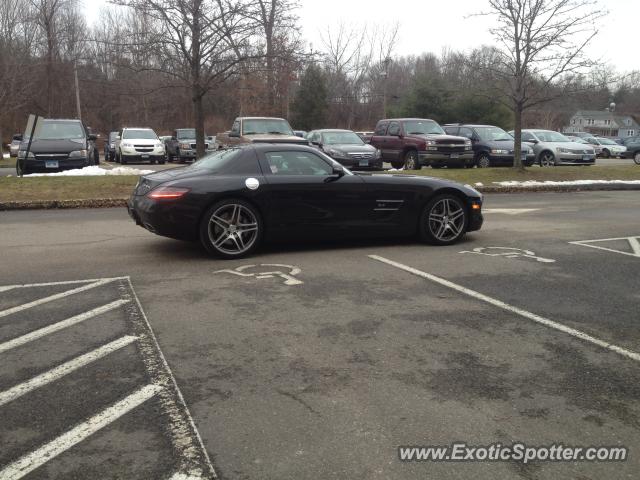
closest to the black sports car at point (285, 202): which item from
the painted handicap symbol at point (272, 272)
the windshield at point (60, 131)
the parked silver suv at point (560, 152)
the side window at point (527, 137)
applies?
the painted handicap symbol at point (272, 272)

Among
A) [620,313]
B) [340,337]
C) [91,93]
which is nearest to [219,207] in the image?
[340,337]

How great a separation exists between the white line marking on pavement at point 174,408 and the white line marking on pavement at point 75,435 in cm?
11

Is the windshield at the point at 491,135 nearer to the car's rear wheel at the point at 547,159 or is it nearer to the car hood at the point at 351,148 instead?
the car's rear wheel at the point at 547,159

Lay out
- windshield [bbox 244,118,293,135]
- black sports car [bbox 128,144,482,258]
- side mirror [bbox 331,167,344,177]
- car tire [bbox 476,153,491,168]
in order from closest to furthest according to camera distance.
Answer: black sports car [bbox 128,144,482,258], side mirror [bbox 331,167,344,177], windshield [bbox 244,118,293,135], car tire [bbox 476,153,491,168]

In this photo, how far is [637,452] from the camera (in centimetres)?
286

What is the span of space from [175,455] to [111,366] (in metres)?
1.24

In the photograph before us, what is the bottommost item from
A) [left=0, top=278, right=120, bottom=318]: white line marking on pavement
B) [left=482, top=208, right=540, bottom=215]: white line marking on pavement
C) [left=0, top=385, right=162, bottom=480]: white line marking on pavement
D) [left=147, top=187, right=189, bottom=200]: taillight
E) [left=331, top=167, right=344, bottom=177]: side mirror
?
[left=0, top=385, right=162, bottom=480]: white line marking on pavement

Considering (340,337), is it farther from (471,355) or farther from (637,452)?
(637,452)

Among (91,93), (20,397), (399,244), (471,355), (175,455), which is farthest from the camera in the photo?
(91,93)

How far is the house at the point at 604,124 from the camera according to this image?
11169 centimetres

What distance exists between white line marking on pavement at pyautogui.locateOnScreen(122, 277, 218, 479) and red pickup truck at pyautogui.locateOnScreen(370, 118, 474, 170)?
16089mm

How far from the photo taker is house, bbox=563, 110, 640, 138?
366ft

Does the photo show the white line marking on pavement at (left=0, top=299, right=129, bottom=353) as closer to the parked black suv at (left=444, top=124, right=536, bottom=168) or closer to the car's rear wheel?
the parked black suv at (left=444, top=124, right=536, bottom=168)

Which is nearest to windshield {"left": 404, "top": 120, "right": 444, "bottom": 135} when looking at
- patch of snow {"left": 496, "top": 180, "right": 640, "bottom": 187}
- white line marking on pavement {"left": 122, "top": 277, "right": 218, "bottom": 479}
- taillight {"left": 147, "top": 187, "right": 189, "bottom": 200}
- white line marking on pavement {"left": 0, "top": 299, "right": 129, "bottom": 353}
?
patch of snow {"left": 496, "top": 180, "right": 640, "bottom": 187}
